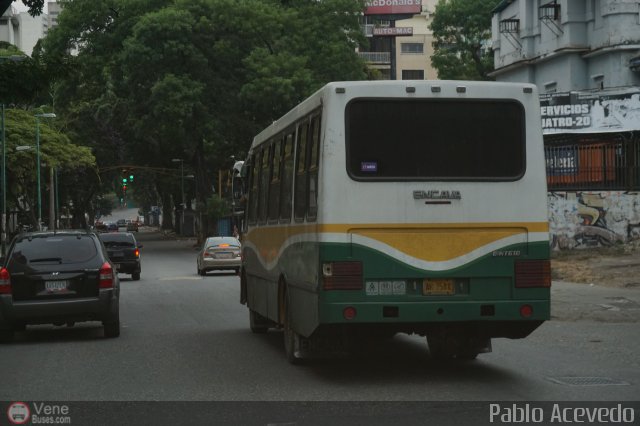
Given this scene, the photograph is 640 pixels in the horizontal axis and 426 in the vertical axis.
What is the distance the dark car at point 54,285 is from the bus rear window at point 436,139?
21.5 ft

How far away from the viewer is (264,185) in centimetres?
1552

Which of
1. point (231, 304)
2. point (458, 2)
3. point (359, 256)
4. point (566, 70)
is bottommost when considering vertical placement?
point (231, 304)

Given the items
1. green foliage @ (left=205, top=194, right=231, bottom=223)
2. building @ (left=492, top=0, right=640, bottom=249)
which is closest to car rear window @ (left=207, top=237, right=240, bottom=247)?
building @ (left=492, top=0, right=640, bottom=249)

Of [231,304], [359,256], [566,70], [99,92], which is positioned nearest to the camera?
[359,256]

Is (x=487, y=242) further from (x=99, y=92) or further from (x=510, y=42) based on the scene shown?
(x=99, y=92)

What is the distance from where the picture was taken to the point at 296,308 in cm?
1255

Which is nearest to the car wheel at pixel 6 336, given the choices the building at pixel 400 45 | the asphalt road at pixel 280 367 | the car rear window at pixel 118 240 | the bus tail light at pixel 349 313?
the asphalt road at pixel 280 367

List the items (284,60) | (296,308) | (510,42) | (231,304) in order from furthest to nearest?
(284,60) < (510,42) < (231,304) < (296,308)

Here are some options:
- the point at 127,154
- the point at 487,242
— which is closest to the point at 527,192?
the point at 487,242

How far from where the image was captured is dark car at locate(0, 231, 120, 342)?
1641cm

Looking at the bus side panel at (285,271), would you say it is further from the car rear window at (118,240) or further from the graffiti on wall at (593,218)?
the car rear window at (118,240)

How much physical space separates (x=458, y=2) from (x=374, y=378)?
245 ft

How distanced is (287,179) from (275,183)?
36.7 inches

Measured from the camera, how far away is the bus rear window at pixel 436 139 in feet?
37.7
